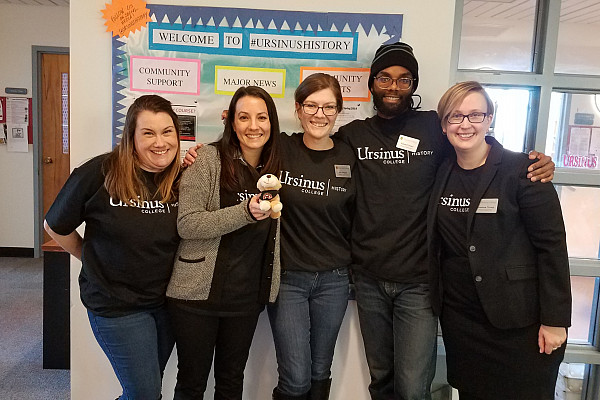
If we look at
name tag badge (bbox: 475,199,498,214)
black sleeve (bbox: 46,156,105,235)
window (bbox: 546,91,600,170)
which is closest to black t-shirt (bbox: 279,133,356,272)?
name tag badge (bbox: 475,199,498,214)

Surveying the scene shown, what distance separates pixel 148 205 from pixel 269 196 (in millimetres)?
438

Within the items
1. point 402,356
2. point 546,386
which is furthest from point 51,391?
point 546,386

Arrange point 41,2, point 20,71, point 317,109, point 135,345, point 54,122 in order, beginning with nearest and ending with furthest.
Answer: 1. point 135,345
2. point 317,109
3. point 41,2
4. point 20,71
5. point 54,122

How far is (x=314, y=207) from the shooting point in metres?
1.68

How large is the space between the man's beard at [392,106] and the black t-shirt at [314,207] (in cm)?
24

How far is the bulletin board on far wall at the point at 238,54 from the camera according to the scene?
197 cm

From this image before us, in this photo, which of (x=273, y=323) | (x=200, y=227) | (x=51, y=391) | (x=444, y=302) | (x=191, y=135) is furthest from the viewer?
(x=51, y=391)

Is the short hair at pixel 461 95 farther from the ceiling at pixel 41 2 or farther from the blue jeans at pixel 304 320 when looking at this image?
the ceiling at pixel 41 2

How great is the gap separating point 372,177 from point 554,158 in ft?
3.51

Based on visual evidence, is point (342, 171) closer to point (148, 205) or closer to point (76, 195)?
point (148, 205)

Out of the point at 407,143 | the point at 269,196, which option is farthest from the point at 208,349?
the point at 407,143

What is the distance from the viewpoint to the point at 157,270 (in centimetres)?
156

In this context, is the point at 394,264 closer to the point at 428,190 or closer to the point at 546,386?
the point at 428,190

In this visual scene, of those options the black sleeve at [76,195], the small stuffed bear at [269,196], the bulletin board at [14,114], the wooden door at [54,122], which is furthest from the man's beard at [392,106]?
the bulletin board at [14,114]
